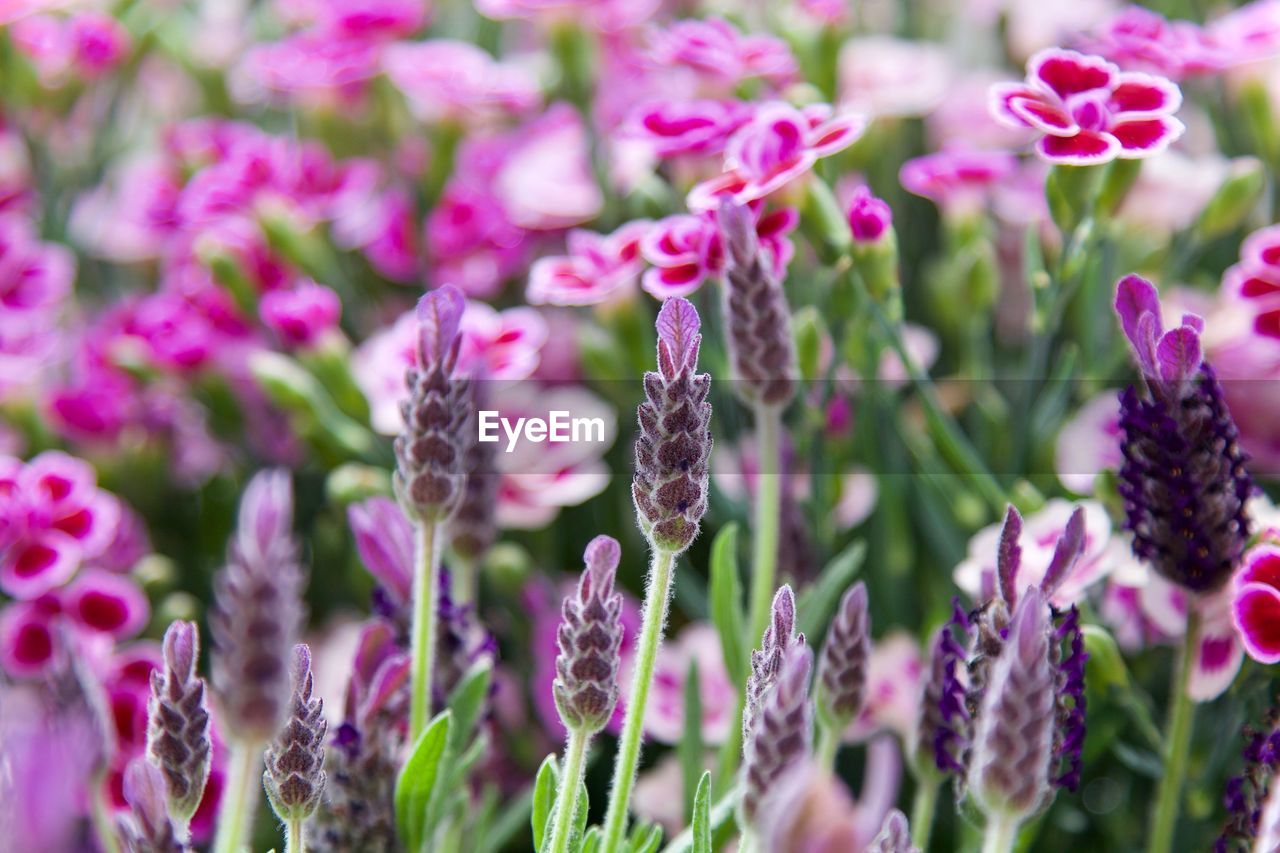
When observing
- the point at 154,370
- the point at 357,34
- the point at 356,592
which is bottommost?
the point at 356,592

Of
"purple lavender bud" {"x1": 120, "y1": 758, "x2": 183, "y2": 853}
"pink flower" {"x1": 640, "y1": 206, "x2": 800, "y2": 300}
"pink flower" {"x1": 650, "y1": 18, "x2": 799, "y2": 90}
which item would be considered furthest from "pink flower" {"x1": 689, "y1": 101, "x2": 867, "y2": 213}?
"purple lavender bud" {"x1": 120, "y1": 758, "x2": 183, "y2": 853}

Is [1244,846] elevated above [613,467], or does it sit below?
above

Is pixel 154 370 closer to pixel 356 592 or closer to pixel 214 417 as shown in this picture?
pixel 214 417

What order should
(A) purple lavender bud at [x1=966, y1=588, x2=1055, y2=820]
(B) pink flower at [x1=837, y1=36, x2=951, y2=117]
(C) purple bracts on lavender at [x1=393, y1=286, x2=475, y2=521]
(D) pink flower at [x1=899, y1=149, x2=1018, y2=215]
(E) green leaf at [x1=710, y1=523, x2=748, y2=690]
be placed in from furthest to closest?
(B) pink flower at [x1=837, y1=36, x2=951, y2=117]
(D) pink flower at [x1=899, y1=149, x2=1018, y2=215]
(E) green leaf at [x1=710, y1=523, x2=748, y2=690]
(C) purple bracts on lavender at [x1=393, y1=286, x2=475, y2=521]
(A) purple lavender bud at [x1=966, y1=588, x2=1055, y2=820]

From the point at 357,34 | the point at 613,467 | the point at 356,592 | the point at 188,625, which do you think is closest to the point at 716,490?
the point at 613,467

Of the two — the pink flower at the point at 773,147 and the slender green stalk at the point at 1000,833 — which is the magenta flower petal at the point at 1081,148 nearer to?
the pink flower at the point at 773,147

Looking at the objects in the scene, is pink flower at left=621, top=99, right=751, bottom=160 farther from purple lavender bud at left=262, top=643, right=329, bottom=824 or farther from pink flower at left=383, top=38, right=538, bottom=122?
purple lavender bud at left=262, top=643, right=329, bottom=824
